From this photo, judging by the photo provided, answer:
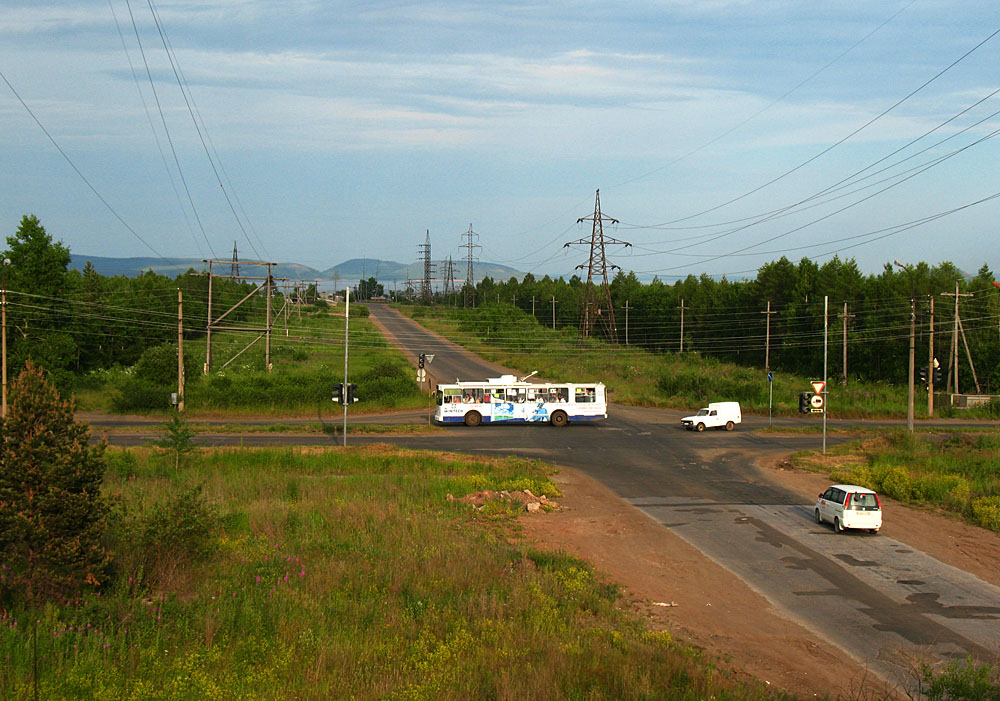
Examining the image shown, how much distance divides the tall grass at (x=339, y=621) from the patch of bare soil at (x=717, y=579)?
1031mm

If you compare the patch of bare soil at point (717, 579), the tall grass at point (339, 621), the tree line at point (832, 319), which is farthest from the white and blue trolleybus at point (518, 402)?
the tall grass at point (339, 621)

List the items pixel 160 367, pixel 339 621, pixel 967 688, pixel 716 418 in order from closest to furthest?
pixel 967 688
pixel 339 621
pixel 716 418
pixel 160 367

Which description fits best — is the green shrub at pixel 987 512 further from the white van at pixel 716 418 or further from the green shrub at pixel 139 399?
the green shrub at pixel 139 399

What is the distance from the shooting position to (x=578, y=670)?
32.2 feet

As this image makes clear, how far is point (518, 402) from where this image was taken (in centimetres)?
4666

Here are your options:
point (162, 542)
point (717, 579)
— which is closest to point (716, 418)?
point (717, 579)

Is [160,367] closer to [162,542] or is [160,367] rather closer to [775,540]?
[162,542]

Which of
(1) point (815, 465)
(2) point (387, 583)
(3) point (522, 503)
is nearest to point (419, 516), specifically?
(3) point (522, 503)

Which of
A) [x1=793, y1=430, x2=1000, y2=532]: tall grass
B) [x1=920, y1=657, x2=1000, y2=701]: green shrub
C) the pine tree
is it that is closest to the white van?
[x1=793, y1=430, x2=1000, y2=532]: tall grass

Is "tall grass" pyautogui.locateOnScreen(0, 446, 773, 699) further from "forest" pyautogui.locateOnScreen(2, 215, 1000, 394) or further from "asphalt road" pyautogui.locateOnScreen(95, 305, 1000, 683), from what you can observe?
"forest" pyautogui.locateOnScreen(2, 215, 1000, 394)

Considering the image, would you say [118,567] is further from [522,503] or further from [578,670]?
[522,503]

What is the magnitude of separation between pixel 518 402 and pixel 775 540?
2668cm

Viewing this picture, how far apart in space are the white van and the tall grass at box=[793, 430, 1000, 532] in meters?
Result: 7.82

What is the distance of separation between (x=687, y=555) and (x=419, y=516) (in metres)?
7.00
